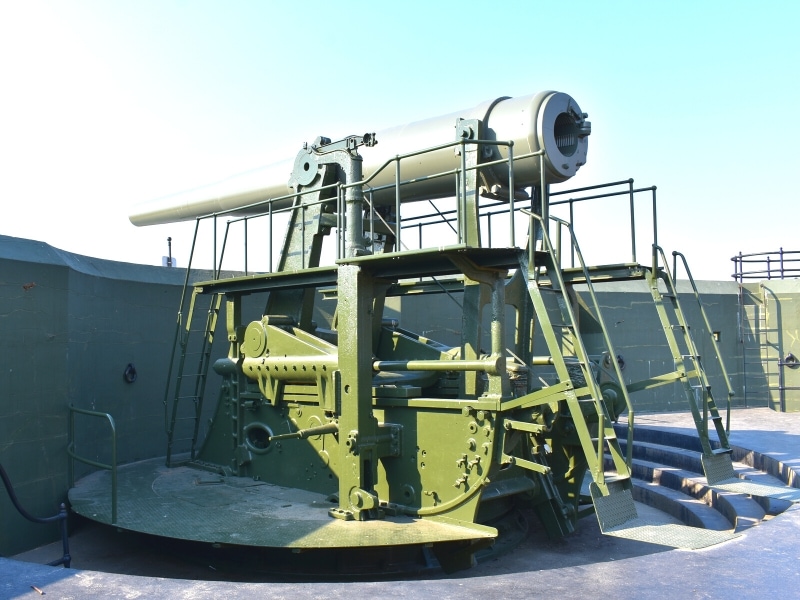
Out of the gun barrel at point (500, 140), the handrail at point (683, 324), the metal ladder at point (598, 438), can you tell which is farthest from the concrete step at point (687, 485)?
the gun barrel at point (500, 140)

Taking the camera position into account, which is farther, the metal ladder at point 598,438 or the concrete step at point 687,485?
the concrete step at point 687,485

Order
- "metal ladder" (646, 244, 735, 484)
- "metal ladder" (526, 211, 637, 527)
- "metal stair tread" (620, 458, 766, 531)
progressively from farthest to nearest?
"metal stair tread" (620, 458, 766, 531) → "metal ladder" (646, 244, 735, 484) → "metal ladder" (526, 211, 637, 527)

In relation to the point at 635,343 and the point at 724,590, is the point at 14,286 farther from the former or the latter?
the point at 635,343

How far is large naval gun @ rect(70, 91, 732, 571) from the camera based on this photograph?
5.64 meters

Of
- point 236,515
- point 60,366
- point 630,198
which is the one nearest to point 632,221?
point 630,198

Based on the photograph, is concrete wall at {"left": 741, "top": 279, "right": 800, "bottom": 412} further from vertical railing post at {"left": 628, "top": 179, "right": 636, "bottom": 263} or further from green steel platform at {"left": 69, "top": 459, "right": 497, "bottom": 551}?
green steel platform at {"left": 69, "top": 459, "right": 497, "bottom": 551}

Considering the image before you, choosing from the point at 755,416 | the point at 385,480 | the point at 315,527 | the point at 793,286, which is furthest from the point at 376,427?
the point at 793,286

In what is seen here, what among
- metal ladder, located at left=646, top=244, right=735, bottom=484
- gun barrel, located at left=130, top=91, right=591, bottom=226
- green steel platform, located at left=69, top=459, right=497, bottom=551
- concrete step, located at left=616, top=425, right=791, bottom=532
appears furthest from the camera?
concrete step, located at left=616, top=425, right=791, bottom=532

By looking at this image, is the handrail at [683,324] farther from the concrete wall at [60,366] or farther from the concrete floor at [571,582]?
the concrete wall at [60,366]

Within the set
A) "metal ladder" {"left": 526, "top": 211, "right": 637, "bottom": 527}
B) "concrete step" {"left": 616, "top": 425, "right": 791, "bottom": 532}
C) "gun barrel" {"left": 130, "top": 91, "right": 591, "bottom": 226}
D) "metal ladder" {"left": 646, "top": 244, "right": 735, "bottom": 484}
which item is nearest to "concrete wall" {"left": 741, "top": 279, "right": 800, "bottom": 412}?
"concrete step" {"left": 616, "top": 425, "right": 791, "bottom": 532}

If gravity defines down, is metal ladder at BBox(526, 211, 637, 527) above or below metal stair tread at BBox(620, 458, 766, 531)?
above

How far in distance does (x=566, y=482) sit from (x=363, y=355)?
238 cm

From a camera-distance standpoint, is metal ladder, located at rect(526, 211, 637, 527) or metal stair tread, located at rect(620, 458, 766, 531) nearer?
metal ladder, located at rect(526, 211, 637, 527)

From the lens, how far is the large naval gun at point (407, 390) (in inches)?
222
